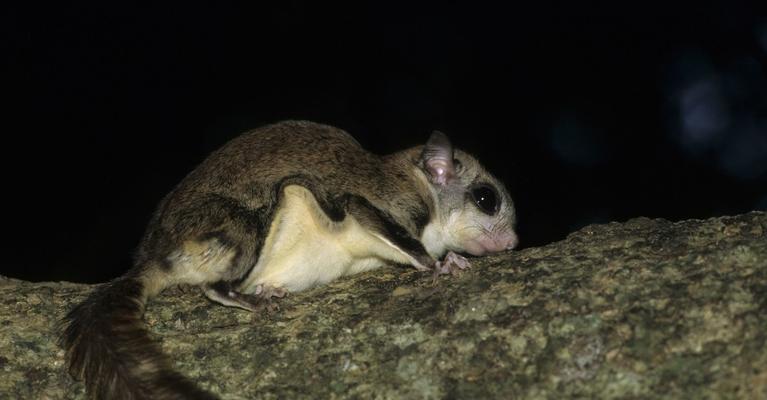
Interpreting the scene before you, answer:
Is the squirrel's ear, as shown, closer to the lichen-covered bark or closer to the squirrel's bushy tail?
the lichen-covered bark

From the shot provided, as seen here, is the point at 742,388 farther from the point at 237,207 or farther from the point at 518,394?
the point at 237,207

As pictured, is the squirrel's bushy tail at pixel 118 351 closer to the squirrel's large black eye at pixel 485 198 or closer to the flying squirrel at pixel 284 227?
the flying squirrel at pixel 284 227

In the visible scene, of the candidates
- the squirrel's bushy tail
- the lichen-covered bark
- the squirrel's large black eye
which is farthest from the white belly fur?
the squirrel's large black eye

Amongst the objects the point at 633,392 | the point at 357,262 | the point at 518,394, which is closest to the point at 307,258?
the point at 357,262

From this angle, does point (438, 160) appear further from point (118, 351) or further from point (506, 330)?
point (118, 351)

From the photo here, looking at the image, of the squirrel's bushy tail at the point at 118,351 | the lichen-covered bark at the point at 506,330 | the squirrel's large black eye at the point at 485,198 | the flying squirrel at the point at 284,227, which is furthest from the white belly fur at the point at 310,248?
the squirrel's large black eye at the point at 485,198

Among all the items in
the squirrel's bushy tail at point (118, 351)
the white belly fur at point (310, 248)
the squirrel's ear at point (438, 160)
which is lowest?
the squirrel's bushy tail at point (118, 351)
